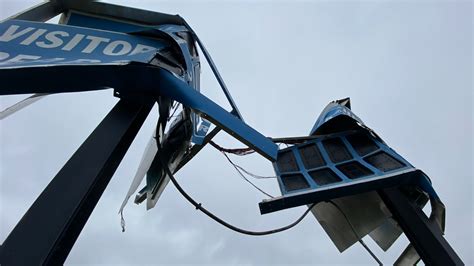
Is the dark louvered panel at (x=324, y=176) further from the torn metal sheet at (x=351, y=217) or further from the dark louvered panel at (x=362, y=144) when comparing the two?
the torn metal sheet at (x=351, y=217)

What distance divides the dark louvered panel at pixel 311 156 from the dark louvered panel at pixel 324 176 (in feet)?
0.74

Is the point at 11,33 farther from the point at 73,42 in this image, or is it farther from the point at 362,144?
the point at 362,144

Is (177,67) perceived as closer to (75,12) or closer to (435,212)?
(75,12)

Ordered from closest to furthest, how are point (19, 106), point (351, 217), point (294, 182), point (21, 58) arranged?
point (21, 58)
point (19, 106)
point (294, 182)
point (351, 217)

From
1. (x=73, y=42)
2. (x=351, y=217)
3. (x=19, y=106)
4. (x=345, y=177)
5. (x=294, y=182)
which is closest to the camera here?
(x=73, y=42)

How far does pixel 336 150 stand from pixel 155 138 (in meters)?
4.27

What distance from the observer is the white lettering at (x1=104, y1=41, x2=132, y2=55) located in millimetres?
5352

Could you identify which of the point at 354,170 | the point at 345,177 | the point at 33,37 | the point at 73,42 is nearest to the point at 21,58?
the point at 33,37

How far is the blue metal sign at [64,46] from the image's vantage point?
15.7 feet

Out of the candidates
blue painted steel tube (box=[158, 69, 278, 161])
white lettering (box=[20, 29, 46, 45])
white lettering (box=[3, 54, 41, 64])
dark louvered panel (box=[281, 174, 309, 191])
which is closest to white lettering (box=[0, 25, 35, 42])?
white lettering (box=[20, 29, 46, 45])

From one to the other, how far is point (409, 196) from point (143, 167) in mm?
5709

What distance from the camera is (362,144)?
8617mm

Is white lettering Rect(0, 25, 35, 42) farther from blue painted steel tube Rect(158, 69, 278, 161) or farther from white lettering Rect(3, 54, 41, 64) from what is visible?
blue painted steel tube Rect(158, 69, 278, 161)

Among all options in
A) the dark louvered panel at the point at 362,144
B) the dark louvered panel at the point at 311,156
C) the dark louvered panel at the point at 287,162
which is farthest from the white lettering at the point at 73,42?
the dark louvered panel at the point at 362,144
